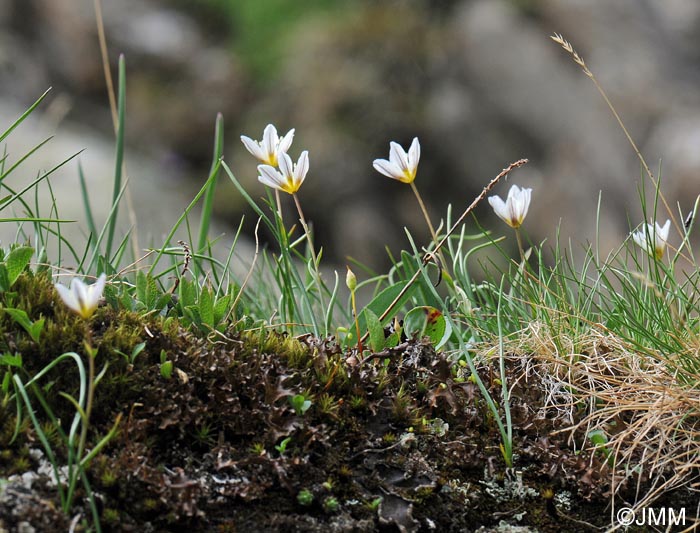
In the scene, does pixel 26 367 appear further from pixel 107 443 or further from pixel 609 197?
pixel 609 197

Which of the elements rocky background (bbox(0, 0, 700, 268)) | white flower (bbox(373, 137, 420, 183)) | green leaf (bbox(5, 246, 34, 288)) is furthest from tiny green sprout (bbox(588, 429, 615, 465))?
rocky background (bbox(0, 0, 700, 268))

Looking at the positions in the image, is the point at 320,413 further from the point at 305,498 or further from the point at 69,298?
the point at 69,298

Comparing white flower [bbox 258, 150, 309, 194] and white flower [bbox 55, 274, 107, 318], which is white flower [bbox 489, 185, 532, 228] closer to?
white flower [bbox 258, 150, 309, 194]

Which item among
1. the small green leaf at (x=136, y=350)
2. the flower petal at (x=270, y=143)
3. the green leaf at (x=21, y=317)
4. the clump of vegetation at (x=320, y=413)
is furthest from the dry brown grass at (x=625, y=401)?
the green leaf at (x=21, y=317)

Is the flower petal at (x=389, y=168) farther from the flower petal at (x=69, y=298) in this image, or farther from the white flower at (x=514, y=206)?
the flower petal at (x=69, y=298)

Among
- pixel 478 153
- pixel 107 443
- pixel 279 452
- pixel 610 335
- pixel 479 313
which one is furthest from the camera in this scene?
pixel 478 153

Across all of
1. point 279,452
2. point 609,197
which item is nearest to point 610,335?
point 279,452

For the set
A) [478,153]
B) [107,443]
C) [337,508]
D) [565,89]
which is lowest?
[337,508]
